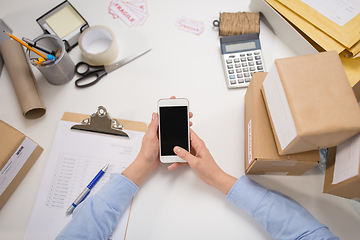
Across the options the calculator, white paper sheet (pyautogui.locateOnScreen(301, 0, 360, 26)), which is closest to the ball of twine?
the calculator

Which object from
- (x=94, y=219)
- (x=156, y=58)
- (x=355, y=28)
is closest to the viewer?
(x=94, y=219)

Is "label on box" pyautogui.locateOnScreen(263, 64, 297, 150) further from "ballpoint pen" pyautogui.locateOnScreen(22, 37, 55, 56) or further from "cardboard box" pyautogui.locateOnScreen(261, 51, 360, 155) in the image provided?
"ballpoint pen" pyautogui.locateOnScreen(22, 37, 55, 56)

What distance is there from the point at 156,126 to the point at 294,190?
1.34 ft

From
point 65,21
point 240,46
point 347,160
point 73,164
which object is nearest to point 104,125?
point 73,164

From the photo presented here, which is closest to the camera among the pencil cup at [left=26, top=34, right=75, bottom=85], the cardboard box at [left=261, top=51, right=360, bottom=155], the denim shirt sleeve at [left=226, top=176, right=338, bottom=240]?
the cardboard box at [left=261, top=51, right=360, bottom=155]

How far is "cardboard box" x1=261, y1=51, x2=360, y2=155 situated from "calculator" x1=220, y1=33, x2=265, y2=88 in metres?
0.21

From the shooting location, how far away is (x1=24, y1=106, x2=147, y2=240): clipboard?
1.96 ft

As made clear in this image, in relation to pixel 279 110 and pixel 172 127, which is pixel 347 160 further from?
pixel 172 127

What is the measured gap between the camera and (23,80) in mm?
693

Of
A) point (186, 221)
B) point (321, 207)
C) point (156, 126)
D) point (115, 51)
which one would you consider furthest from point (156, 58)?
point (321, 207)

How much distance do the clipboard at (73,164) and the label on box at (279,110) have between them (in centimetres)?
36

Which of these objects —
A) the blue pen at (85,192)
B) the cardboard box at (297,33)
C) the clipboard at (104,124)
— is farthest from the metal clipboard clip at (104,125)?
the cardboard box at (297,33)

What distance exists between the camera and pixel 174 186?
631mm

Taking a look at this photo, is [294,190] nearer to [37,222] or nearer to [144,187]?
[144,187]
